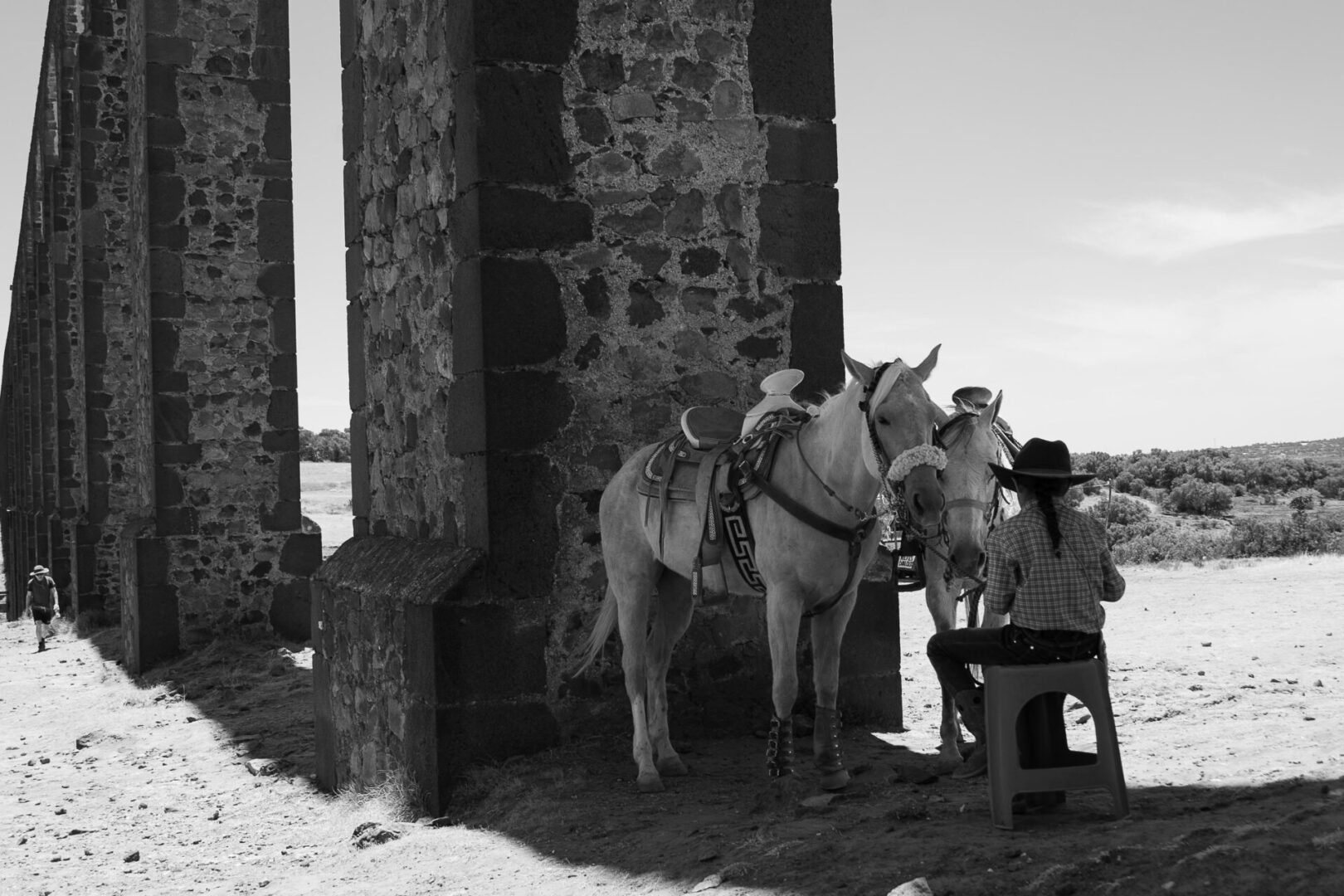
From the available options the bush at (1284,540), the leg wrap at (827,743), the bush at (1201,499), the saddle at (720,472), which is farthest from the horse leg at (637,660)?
the bush at (1201,499)

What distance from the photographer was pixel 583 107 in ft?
22.7

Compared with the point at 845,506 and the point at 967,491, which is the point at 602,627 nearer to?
the point at 845,506

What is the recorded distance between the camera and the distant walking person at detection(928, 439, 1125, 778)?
4.66 m

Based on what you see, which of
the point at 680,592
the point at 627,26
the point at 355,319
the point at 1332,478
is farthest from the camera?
the point at 1332,478

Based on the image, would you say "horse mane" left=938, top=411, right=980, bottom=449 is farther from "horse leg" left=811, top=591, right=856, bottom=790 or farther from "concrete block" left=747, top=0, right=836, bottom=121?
"concrete block" left=747, top=0, right=836, bottom=121

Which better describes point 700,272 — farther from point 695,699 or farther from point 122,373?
point 122,373

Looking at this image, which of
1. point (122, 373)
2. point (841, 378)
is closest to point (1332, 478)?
point (122, 373)

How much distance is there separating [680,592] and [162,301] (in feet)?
33.4

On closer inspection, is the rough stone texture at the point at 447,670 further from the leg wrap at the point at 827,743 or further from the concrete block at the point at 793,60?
the concrete block at the point at 793,60

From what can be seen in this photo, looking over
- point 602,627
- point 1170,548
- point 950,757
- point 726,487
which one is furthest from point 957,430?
point 1170,548

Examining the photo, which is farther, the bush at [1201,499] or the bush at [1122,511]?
the bush at [1201,499]

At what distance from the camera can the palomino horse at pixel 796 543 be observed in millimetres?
5074

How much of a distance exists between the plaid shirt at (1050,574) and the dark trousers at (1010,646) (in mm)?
42

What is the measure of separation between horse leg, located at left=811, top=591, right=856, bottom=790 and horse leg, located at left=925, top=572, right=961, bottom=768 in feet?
1.97
